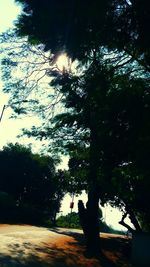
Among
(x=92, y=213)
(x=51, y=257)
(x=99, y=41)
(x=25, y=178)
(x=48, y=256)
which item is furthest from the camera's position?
(x=25, y=178)

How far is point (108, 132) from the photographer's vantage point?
15.7 m

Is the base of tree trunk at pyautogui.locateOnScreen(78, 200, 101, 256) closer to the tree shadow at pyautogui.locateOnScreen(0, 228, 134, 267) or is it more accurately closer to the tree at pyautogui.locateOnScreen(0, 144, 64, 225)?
the tree shadow at pyautogui.locateOnScreen(0, 228, 134, 267)

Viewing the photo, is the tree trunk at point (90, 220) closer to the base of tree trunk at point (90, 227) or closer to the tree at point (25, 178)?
the base of tree trunk at point (90, 227)

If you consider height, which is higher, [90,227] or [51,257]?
[90,227]

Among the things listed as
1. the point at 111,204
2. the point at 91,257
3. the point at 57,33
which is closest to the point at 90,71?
the point at 57,33

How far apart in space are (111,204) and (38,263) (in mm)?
16300

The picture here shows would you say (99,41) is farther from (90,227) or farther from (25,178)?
(25,178)

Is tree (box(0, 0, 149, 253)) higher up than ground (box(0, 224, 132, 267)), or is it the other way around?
tree (box(0, 0, 149, 253))

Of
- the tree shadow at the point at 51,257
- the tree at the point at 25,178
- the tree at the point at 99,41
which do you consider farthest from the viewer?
the tree at the point at 25,178

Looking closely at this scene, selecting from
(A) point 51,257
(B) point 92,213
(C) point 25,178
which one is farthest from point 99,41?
(C) point 25,178

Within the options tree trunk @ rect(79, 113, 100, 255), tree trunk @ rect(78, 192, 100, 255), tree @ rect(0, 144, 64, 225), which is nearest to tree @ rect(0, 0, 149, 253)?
tree trunk @ rect(79, 113, 100, 255)

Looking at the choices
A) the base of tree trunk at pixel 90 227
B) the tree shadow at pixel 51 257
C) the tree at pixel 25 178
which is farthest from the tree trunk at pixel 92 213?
the tree at pixel 25 178

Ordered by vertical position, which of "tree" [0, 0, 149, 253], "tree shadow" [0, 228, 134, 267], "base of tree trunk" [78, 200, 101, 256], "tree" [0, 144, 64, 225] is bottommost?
"tree shadow" [0, 228, 134, 267]

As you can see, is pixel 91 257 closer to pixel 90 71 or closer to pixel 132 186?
pixel 132 186
